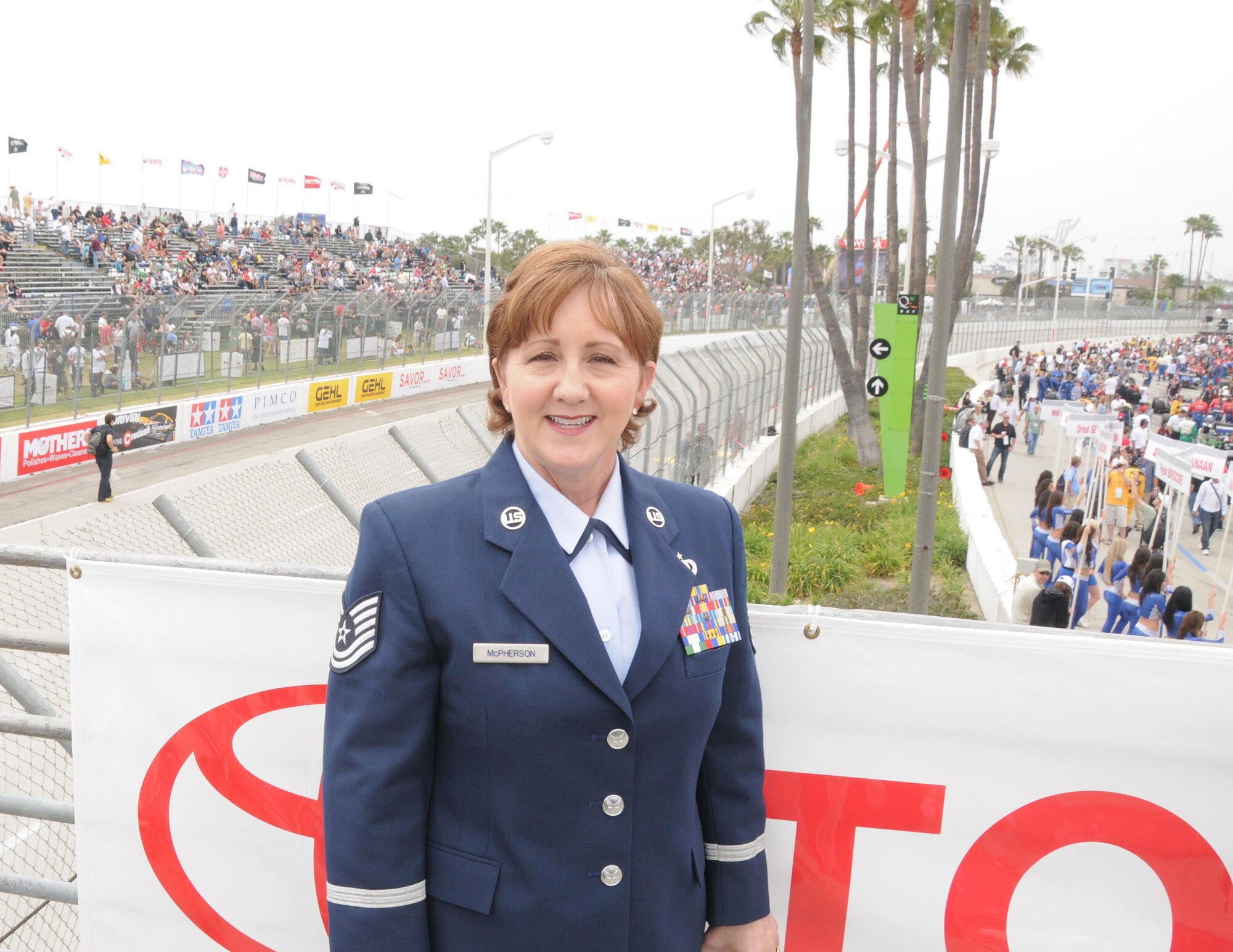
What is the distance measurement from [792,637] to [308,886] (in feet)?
4.23

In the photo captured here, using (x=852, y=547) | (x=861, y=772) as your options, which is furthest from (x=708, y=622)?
(x=852, y=547)

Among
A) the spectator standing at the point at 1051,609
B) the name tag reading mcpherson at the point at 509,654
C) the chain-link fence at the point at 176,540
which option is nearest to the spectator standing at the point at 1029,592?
the spectator standing at the point at 1051,609

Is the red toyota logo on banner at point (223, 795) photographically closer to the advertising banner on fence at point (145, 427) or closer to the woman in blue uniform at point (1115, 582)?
the woman in blue uniform at point (1115, 582)

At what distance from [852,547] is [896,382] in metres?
4.10

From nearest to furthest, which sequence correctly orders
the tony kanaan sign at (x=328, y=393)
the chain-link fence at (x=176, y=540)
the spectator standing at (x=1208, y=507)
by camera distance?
1. the chain-link fence at (x=176, y=540)
2. the spectator standing at (x=1208, y=507)
3. the tony kanaan sign at (x=328, y=393)

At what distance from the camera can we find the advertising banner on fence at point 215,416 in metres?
23.6

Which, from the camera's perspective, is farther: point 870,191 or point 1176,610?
point 870,191

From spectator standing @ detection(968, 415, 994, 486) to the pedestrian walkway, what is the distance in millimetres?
249

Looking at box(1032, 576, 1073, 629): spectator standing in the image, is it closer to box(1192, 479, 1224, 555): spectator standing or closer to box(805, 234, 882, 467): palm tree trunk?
box(1192, 479, 1224, 555): spectator standing

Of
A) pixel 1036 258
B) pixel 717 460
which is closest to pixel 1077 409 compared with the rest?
pixel 717 460

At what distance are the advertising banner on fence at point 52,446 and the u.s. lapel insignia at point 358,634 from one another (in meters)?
19.7

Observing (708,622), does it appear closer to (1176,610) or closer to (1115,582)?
(1176,610)

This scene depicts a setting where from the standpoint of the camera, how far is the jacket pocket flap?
1.83 meters

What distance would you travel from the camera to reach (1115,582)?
11539 mm
